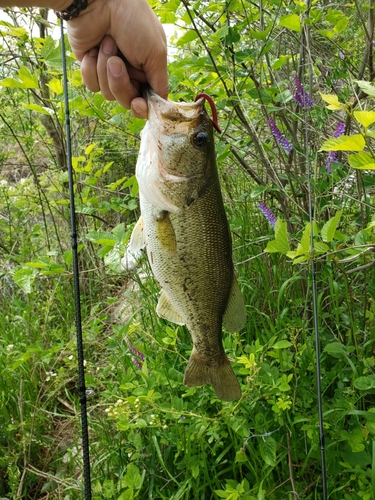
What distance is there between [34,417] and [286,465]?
1.58 m

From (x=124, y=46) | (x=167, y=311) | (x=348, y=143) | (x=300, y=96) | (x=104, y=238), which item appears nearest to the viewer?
(x=348, y=143)

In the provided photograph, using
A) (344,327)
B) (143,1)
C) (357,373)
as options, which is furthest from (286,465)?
(143,1)

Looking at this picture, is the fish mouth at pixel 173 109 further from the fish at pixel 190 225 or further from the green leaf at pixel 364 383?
the green leaf at pixel 364 383

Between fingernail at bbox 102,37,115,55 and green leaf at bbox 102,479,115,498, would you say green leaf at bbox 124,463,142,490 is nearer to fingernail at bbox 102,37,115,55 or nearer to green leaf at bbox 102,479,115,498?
green leaf at bbox 102,479,115,498

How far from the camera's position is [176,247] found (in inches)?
66.4

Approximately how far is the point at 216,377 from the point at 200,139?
3.15ft

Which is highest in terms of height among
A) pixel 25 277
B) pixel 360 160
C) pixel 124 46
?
pixel 124 46

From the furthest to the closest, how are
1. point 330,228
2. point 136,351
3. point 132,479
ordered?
point 136,351 < point 132,479 < point 330,228

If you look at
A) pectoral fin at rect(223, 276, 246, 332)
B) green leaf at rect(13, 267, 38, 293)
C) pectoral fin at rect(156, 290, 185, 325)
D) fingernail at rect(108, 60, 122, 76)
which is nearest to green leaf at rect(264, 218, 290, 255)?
pectoral fin at rect(223, 276, 246, 332)

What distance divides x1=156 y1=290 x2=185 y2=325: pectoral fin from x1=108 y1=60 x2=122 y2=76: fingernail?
2.92ft

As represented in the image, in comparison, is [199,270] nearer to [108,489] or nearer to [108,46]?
[108,46]

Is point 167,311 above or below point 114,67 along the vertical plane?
below

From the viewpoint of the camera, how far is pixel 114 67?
1.57 metres

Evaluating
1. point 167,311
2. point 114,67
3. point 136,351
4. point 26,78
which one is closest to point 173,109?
point 114,67
